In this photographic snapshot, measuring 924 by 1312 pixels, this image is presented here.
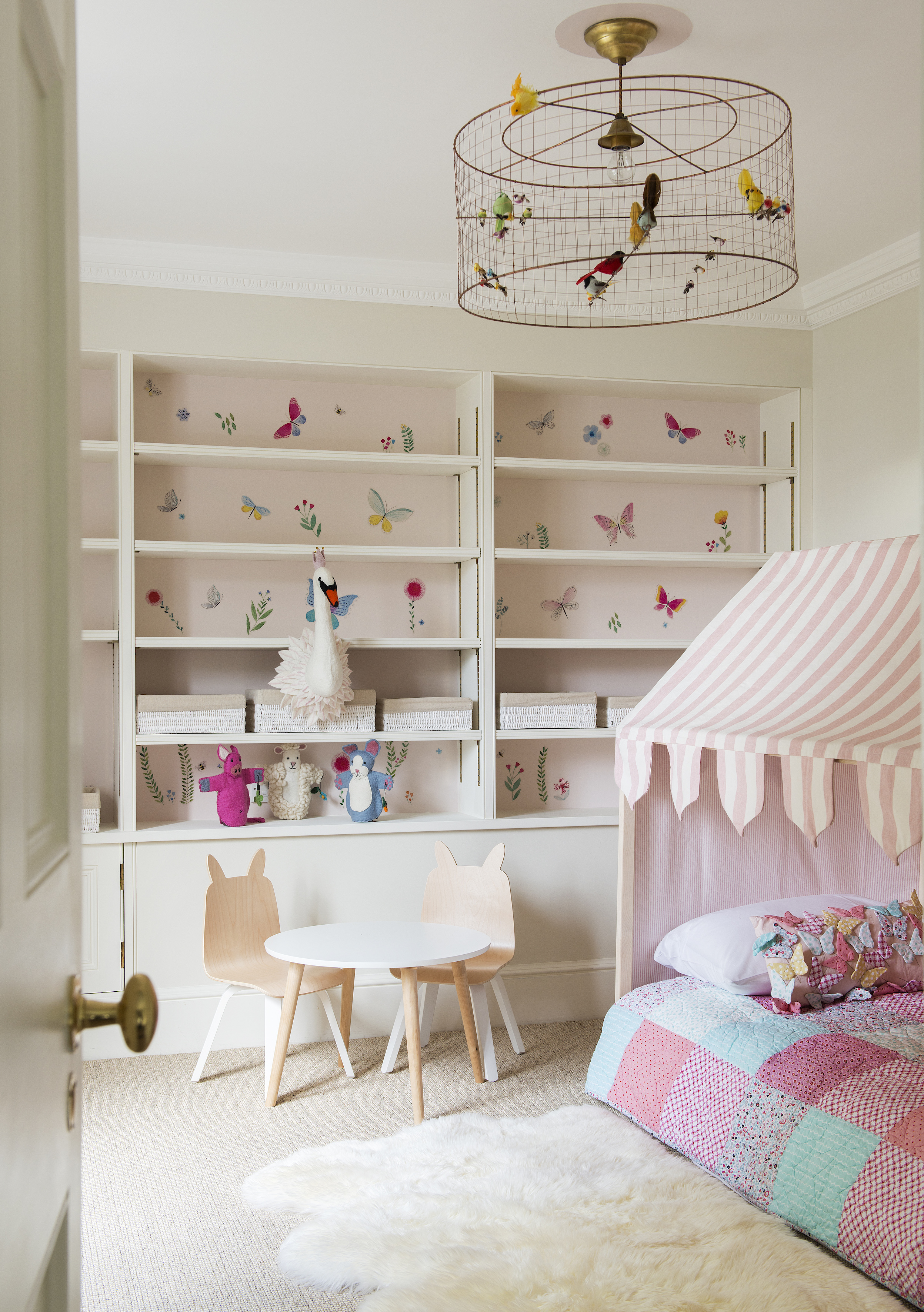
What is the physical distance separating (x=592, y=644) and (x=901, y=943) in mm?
1528

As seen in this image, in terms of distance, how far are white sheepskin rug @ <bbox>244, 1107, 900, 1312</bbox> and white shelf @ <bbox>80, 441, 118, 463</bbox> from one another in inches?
91.2

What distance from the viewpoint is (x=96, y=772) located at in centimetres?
388

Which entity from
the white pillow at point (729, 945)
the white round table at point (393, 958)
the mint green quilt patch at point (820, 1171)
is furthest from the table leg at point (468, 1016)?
the mint green quilt patch at point (820, 1171)

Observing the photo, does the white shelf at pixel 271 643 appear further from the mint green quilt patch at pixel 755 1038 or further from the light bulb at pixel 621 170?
the light bulb at pixel 621 170

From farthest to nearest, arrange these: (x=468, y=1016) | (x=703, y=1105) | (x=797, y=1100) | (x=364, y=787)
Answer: (x=364, y=787) → (x=468, y=1016) → (x=703, y=1105) → (x=797, y=1100)

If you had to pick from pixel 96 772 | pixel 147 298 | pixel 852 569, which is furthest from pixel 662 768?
pixel 147 298

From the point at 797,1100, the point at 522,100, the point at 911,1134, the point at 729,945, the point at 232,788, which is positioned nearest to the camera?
the point at 522,100

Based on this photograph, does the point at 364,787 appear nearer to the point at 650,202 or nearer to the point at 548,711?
the point at 548,711

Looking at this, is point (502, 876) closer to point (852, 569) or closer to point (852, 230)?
point (852, 569)

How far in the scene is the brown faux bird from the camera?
2.08 metres

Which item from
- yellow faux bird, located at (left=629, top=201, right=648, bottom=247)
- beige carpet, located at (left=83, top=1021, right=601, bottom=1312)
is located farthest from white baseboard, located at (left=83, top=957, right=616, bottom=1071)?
yellow faux bird, located at (left=629, top=201, right=648, bottom=247)

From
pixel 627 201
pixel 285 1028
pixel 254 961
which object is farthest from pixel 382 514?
pixel 285 1028

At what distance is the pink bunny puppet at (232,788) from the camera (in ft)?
12.3

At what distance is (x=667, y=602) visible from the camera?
14.6 feet
